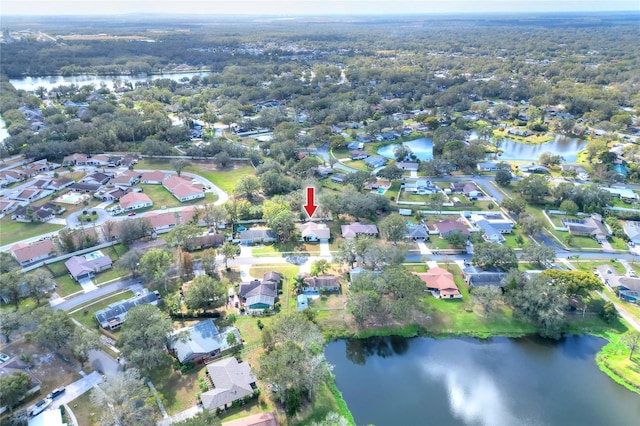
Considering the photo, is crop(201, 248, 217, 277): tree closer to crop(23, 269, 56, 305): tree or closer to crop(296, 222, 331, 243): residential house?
crop(296, 222, 331, 243): residential house

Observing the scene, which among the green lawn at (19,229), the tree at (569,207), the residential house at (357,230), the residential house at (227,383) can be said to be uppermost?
the tree at (569,207)

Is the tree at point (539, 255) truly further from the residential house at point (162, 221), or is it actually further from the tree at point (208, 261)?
the residential house at point (162, 221)

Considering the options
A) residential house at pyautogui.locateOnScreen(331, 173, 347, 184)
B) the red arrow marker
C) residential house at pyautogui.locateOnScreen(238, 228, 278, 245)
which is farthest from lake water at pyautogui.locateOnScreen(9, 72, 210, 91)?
residential house at pyautogui.locateOnScreen(238, 228, 278, 245)

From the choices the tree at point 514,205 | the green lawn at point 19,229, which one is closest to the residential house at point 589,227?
Answer: the tree at point 514,205

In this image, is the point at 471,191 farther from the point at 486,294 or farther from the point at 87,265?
the point at 87,265

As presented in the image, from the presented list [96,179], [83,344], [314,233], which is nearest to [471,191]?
[314,233]

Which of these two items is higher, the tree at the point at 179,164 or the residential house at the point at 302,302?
the tree at the point at 179,164

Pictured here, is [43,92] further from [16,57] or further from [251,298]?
[251,298]

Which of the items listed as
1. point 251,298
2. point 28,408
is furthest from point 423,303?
point 28,408
